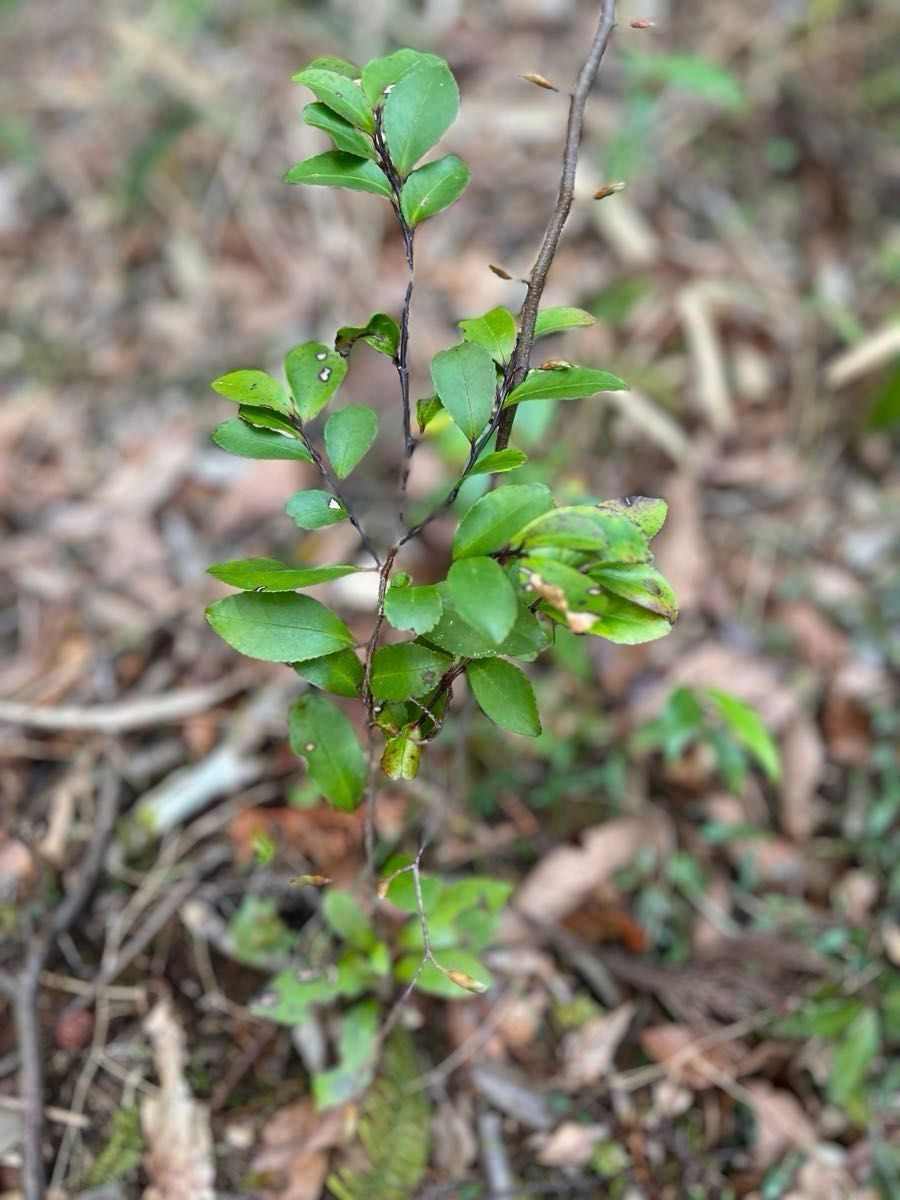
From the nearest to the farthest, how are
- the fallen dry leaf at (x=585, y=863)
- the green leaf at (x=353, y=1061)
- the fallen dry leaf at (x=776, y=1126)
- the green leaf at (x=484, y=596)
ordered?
the green leaf at (x=484, y=596) → the green leaf at (x=353, y=1061) → the fallen dry leaf at (x=776, y=1126) → the fallen dry leaf at (x=585, y=863)

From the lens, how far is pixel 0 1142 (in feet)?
5.04

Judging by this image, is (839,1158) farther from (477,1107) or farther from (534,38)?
(534,38)

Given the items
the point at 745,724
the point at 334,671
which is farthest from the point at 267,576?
the point at 745,724

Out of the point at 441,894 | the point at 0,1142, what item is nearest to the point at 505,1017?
the point at 441,894

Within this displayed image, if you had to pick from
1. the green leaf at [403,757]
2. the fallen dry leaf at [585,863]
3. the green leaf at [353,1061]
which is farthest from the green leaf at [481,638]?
the fallen dry leaf at [585,863]

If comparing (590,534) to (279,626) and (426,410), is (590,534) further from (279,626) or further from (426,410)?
(279,626)

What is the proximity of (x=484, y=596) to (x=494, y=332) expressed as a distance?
38 cm

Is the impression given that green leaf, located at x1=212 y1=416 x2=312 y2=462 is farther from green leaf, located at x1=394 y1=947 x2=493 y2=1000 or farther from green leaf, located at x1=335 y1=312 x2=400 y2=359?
green leaf, located at x1=394 y1=947 x2=493 y2=1000

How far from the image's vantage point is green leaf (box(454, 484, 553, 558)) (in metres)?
1.03

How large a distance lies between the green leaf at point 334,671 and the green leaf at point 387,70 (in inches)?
25.2

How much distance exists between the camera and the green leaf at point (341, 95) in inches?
41.3

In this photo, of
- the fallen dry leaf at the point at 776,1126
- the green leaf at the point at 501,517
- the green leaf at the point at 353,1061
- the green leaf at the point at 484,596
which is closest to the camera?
the green leaf at the point at 484,596

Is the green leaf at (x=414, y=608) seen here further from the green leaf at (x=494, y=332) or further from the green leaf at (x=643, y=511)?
the green leaf at (x=494, y=332)

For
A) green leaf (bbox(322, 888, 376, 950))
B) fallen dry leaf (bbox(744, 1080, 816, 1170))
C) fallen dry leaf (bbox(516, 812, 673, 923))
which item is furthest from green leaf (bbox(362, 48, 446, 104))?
fallen dry leaf (bbox(744, 1080, 816, 1170))
